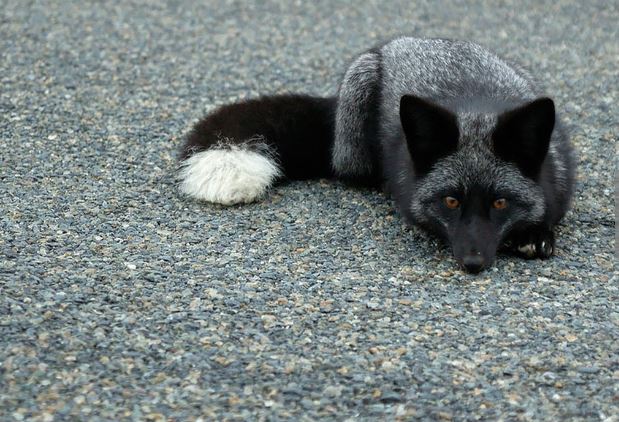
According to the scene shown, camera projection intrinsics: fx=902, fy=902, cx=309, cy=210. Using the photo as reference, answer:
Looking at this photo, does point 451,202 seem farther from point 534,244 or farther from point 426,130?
point 534,244

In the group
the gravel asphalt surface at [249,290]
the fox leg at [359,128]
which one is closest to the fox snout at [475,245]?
the gravel asphalt surface at [249,290]

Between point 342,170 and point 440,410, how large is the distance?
3247 mm

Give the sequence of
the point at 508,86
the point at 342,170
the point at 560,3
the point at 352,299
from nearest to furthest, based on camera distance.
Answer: the point at 352,299, the point at 508,86, the point at 342,170, the point at 560,3

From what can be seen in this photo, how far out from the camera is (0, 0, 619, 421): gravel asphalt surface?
4.26 metres

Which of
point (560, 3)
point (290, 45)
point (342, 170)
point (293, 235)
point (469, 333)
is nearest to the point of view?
point (469, 333)

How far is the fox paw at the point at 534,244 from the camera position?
580cm

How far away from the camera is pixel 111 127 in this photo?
820 cm

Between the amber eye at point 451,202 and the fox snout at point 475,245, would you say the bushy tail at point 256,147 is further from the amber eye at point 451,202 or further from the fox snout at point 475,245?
the fox snout at point 475,245

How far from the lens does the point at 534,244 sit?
581cm

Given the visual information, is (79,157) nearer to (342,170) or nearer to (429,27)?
(342,170)

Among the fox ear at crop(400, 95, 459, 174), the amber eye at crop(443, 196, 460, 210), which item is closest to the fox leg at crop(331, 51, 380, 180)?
the fox ear at crop(400, 95, 459, 174)

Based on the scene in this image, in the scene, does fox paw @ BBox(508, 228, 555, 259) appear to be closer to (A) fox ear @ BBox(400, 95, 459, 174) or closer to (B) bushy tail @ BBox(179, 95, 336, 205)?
(A) fox ear @ BBox(400, 95, 459, 174)

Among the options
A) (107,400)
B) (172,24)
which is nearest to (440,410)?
(107,400)

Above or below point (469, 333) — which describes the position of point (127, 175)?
below
